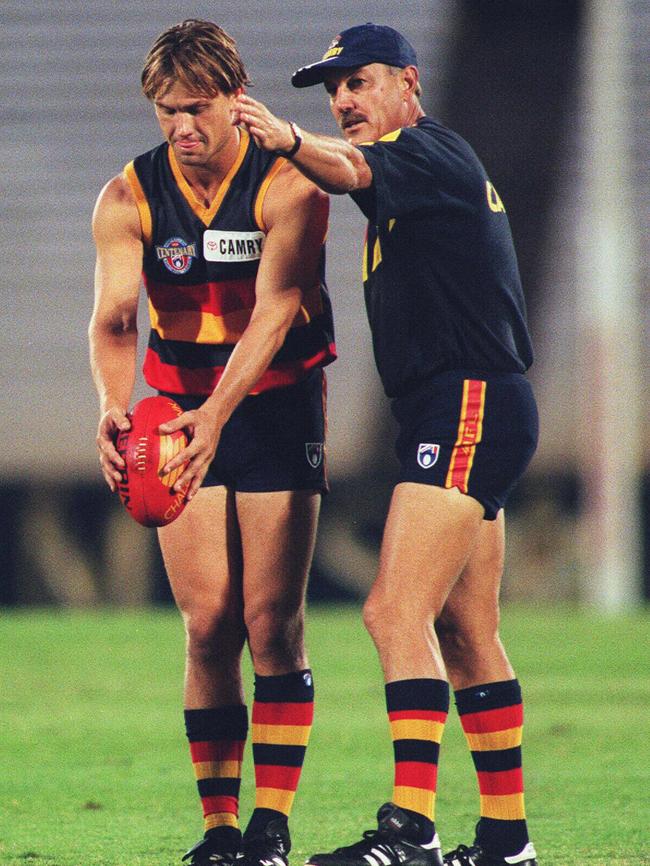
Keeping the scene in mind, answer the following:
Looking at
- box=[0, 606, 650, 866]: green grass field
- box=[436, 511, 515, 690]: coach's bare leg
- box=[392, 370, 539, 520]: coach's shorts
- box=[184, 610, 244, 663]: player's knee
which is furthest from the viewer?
box=[0, 606, 650, 866]: green grass field

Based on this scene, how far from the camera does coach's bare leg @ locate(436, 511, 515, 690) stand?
4.32m

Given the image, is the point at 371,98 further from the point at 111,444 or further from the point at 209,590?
the point at 209,590

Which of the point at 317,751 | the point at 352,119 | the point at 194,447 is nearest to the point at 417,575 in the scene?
the point at 194,447

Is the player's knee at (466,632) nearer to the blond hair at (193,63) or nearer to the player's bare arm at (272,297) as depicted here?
the player's bare arm at (272,297)

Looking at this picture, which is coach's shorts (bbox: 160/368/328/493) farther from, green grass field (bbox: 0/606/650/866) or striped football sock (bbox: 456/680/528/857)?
green grass field (bbox: 0/606/650/866)

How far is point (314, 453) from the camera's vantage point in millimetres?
4531

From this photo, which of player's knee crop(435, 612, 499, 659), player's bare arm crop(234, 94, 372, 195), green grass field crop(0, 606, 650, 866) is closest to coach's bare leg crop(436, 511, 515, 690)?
player's knee crop(435, 612, 499, 659)

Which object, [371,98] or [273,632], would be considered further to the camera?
[273,632]

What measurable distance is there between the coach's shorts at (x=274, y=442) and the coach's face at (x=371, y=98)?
72cm

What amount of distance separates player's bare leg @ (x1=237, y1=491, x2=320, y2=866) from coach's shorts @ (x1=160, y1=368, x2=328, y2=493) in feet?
0.16

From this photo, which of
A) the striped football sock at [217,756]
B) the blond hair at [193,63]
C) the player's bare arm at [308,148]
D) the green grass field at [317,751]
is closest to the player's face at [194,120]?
the blond hair at [193,63]

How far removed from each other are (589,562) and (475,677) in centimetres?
1008

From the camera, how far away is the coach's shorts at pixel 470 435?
13.4 ft

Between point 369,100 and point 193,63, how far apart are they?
465mm
